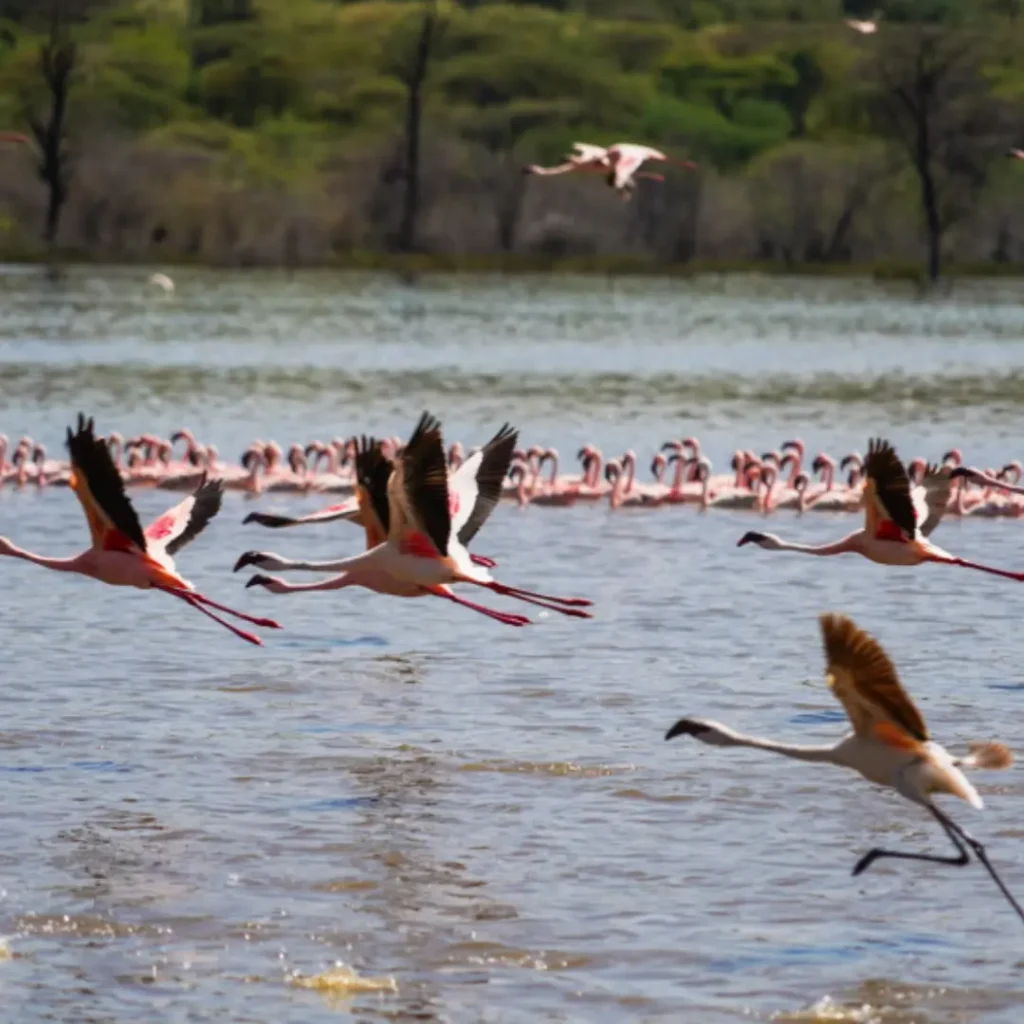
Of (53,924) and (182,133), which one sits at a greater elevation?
(182,133)

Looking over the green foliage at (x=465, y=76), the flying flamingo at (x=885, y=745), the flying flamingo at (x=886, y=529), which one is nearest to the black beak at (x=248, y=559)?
the flying flamingo at (x=886, y=529)

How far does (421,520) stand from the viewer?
39.4ft

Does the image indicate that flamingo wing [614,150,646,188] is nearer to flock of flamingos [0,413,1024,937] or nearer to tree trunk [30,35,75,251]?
flock of flamingos [0,413,1024,937]

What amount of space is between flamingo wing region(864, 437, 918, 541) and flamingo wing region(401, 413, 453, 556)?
5.96ft

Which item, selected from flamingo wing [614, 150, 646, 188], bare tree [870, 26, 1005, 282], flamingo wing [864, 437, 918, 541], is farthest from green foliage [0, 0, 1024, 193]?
flamingo wing [864, 437, 918, 541]

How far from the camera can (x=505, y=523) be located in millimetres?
21781

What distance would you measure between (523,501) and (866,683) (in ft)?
46.6

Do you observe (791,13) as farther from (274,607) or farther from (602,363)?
(274,607)

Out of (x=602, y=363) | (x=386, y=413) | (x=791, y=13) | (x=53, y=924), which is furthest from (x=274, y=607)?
(x=791, y=13)

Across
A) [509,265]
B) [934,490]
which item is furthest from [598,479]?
[509,265]

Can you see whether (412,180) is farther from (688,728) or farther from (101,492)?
(688,728)

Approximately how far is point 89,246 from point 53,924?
7038 centimetres

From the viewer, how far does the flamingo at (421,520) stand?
454 inches

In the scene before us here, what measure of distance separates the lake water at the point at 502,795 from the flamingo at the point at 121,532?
703 millimetres
